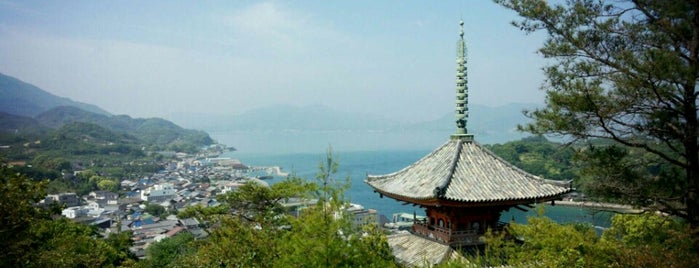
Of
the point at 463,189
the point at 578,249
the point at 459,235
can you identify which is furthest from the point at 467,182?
the point at 578,249

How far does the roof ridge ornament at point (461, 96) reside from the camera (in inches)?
350

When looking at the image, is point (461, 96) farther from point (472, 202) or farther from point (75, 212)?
point (75, 212)

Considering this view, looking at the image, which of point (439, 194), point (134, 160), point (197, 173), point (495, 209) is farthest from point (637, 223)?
point (134, 160)

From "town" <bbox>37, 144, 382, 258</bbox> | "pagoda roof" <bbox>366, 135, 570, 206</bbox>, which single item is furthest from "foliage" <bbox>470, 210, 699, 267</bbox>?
"town" <bbox>37, 144, 382, 258</bbox>

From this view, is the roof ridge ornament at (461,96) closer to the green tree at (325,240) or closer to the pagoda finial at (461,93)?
the pagoda finial at (461,93)

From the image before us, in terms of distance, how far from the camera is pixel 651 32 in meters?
6.24

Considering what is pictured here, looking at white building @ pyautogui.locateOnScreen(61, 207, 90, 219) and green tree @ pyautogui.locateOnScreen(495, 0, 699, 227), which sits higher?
green tree @ pyautogui.locateOnScreen(495, 0, 699, 227)

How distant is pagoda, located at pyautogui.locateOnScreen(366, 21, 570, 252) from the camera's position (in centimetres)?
779

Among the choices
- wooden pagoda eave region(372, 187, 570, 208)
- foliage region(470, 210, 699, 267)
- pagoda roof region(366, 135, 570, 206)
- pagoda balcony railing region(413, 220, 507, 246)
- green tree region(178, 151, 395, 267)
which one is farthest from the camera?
pagoda balcony railing region(413, 220, 507, 246)

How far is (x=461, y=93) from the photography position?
29.6 feet

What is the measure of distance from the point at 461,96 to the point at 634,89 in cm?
326

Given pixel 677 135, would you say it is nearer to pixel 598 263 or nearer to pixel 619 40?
pixel 619 40

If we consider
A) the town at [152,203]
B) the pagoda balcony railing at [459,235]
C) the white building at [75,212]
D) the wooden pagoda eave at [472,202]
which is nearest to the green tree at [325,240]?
the wooden pagoda eave at [472,202]

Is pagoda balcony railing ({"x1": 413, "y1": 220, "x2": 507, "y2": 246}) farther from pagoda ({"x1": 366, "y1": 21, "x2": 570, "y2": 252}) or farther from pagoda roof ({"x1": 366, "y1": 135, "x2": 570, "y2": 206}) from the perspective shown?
pagoda roof ({"x1": 366, "y1": 135, "x2": 570, "y2": 206})
